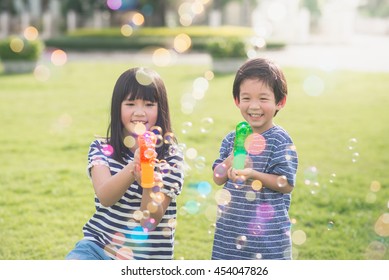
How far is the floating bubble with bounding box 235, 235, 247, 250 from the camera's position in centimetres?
254

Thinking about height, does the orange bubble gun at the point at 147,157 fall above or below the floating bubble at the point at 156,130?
below

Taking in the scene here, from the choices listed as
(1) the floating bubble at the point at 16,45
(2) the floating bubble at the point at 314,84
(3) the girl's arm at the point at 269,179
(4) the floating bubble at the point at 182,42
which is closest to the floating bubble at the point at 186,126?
(3) the girl's arm at the point at 269,179

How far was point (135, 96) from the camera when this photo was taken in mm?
2604

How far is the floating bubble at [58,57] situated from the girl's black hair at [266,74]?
14.5 m

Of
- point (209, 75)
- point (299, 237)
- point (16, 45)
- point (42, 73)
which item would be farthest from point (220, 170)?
point (16, 45)

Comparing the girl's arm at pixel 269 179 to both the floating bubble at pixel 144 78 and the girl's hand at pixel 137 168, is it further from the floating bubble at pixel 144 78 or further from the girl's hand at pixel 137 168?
the floating bubble at pixel 144 78

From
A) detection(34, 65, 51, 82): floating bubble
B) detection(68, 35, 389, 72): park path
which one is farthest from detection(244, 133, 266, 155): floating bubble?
detection(68, 35, 389, 72): park path

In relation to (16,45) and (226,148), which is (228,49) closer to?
(16,45)

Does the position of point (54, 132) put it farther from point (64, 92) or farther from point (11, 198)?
point (64, 92)

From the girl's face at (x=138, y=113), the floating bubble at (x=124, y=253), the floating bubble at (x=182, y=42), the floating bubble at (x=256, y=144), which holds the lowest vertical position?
the floating bubble at (x=124, y=253)

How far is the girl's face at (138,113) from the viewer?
260 centimetres
